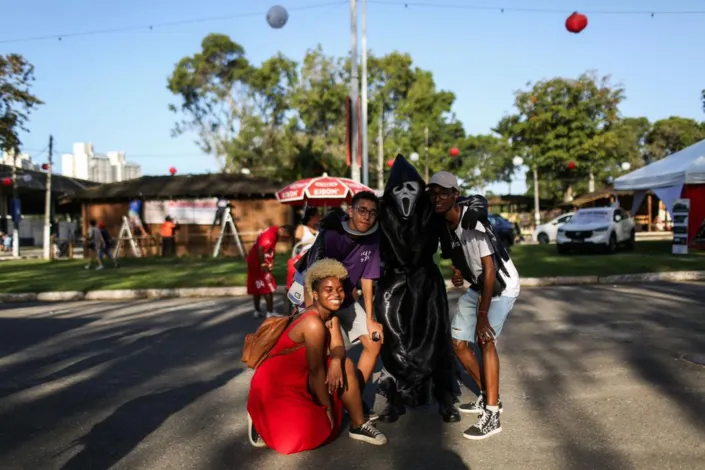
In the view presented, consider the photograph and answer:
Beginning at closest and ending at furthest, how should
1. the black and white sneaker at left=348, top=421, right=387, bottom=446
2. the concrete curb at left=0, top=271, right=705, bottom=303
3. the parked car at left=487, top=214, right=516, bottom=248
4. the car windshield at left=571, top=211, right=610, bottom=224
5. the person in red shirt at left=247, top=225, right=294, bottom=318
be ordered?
the black and white sneaker at left=348, top=421, right=387, bottom=446, the person in red shirt at left=247, top=225, right=294, bottom=318, the concrete curb at left=0, top=271, right=705, bottom=303, the car windshield at left=571, top=211, right=610, bottom=224, the parked car at left=487, top=214, right=516, bottom=248

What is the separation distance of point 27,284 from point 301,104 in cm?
3173

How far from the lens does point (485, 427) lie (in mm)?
4098

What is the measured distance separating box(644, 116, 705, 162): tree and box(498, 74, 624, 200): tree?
23239 millimetres

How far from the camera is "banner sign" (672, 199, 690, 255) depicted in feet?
61.6

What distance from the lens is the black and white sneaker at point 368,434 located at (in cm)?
398

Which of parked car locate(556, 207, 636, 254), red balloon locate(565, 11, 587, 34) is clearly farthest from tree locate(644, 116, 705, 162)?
red balloon locate(565, 11, 587, 34)

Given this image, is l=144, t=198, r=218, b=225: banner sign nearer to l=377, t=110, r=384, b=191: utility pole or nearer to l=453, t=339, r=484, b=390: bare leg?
l=377, t=110, r=384, b=191: utility pole

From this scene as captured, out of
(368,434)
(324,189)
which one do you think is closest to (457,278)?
(368,434)

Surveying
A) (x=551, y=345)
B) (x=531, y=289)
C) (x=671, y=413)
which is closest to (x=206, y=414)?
(x=671, y=413)

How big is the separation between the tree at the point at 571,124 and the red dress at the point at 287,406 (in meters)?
44.3

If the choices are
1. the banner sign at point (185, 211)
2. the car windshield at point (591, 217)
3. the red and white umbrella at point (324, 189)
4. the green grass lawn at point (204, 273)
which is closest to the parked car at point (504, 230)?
the car windshield at point (591, 217)

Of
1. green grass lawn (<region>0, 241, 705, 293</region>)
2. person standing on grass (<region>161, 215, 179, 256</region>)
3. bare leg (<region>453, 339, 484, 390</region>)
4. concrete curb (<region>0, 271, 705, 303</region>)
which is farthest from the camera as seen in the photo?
person standing on grass (<region>161, 215, 179, 256</region>)

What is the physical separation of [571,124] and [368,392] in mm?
44478

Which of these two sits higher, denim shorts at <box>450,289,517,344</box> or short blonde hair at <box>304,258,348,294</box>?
short blonde hair at <box>304,258,348,294</box>
